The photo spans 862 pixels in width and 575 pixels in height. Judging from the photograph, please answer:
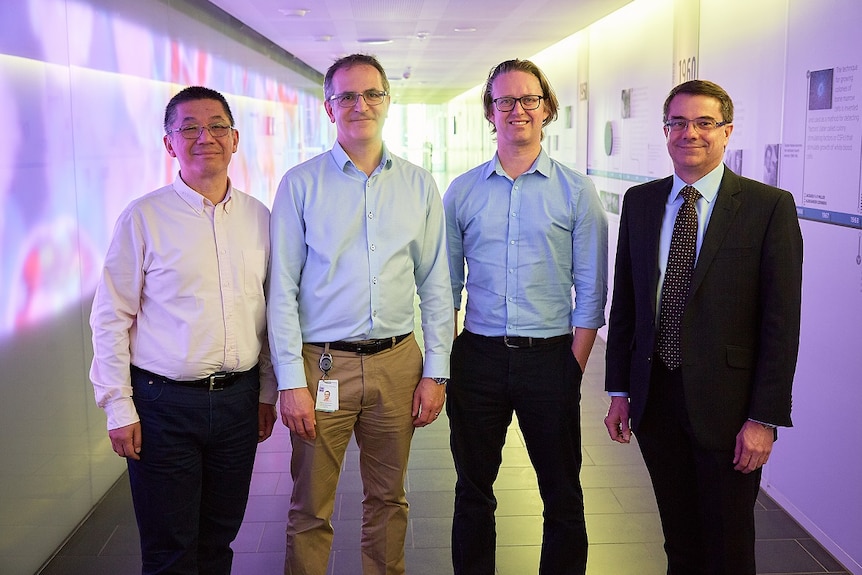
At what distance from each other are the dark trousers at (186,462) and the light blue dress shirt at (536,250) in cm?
86

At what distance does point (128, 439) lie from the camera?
7.98 ft

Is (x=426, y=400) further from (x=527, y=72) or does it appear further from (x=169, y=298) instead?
A: (x=527, y=72)

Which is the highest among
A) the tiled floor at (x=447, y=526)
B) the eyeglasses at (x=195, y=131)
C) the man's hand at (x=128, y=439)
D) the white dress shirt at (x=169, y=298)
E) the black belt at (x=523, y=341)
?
the eyeglasses at (x=195, y=131)

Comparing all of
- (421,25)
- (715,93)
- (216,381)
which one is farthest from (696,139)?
(421,25)

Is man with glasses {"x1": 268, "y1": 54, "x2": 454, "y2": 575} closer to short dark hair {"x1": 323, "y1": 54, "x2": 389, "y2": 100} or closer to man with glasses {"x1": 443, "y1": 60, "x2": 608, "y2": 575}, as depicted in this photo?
short dark hair {"x1": 323, "y1": 54, "x2": 389, "y2": 100}

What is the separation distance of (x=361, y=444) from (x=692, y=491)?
1080 millimetres

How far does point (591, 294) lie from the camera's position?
2908 millimetres

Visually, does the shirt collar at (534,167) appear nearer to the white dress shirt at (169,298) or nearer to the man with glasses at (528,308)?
the man with glasses at (528,308)

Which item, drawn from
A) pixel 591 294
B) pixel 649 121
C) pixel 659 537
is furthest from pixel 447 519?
pixel 649 121

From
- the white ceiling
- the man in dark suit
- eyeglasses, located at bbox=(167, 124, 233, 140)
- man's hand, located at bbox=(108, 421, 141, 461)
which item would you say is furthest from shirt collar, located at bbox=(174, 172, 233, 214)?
the white ceiling

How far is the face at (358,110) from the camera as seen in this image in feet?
8.66

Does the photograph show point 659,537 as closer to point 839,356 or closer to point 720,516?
point 839,356

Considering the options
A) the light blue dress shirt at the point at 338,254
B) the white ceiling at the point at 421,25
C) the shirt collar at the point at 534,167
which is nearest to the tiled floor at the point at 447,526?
the light blue dress shirt at the point at 338,254

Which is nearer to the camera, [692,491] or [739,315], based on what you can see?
[739,315]
